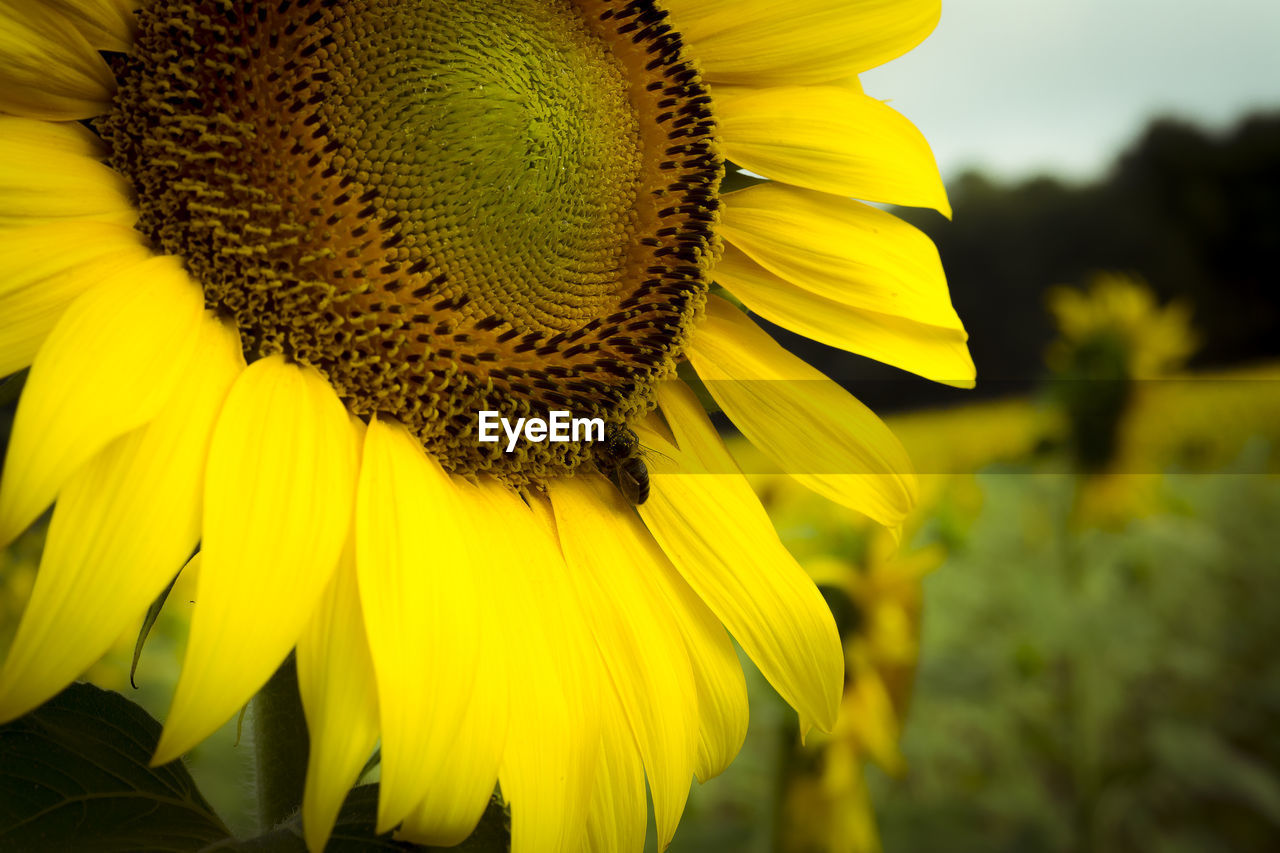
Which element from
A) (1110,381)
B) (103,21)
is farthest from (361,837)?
(1110,381)

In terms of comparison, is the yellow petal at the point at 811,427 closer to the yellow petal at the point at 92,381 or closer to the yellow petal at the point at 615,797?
the yellow petal at the point at 615,797

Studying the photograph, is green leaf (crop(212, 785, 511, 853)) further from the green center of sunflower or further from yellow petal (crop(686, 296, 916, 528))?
yellow petal (crop(686, 296, 916, 528))

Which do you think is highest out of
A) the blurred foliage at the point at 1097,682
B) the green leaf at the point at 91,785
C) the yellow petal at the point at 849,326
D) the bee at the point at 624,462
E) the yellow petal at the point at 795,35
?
the yellow petal at the point at 795,35

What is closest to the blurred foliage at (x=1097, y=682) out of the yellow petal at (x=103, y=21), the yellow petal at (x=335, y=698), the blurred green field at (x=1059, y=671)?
the blurred green field at (x=1059, y=671)

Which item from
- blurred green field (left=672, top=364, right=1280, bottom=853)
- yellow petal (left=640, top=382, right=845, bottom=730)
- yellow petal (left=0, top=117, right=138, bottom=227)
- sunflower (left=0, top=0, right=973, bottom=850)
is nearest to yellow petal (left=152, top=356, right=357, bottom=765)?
sunflower (left=0, top=0, right=973, bottom=850)

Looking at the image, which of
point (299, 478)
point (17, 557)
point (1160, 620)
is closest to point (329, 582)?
point (299, 478)

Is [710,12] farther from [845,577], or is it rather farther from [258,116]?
[845,577]

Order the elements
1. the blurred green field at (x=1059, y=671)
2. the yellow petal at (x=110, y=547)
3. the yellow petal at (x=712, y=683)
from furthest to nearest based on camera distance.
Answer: the blurred green field at (x=1059, y=671) → the yellow petal at (x=712, y=683) → the yellow petal at (x=110, y=547)
